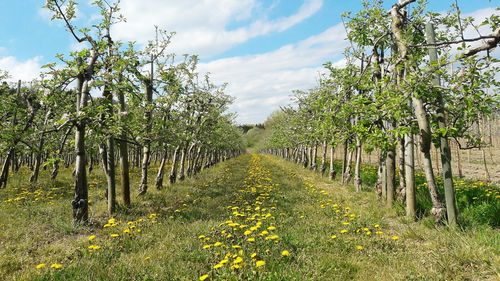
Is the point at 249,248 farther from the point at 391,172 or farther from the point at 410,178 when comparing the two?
the point at 391,172

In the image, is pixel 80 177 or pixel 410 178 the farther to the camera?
pixel 80 177

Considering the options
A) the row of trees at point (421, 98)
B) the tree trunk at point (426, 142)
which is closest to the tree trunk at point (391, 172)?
the row of trees at point (421, 98)

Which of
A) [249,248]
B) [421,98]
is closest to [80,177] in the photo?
[249,248]

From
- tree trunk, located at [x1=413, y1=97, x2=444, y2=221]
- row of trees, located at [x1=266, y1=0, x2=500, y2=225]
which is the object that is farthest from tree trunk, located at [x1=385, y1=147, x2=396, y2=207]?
tree trunk, located at [x1=413, y1=97, x2=444, y2=221]

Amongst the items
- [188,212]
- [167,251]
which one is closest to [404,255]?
[167,251]

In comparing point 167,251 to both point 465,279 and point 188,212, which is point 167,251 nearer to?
point 188,212

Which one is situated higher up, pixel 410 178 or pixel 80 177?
pixel 80 177

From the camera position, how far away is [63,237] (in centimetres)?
824

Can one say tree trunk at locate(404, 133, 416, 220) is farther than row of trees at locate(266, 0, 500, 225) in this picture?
Yes

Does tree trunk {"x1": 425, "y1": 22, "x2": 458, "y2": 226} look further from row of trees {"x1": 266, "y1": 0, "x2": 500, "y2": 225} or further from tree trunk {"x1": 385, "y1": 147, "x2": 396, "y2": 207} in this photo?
tree trunk {"x1": 385, "y1": 147, "x2": 396, "y2": 207}

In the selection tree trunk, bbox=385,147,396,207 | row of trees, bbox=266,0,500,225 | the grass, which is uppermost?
row of trees, bbox=266,0,500,225

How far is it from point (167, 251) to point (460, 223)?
21.2ft

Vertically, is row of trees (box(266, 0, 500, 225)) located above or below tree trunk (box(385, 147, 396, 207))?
above

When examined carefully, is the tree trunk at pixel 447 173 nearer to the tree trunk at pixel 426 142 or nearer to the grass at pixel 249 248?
the tree trunk at pixel 426 142
